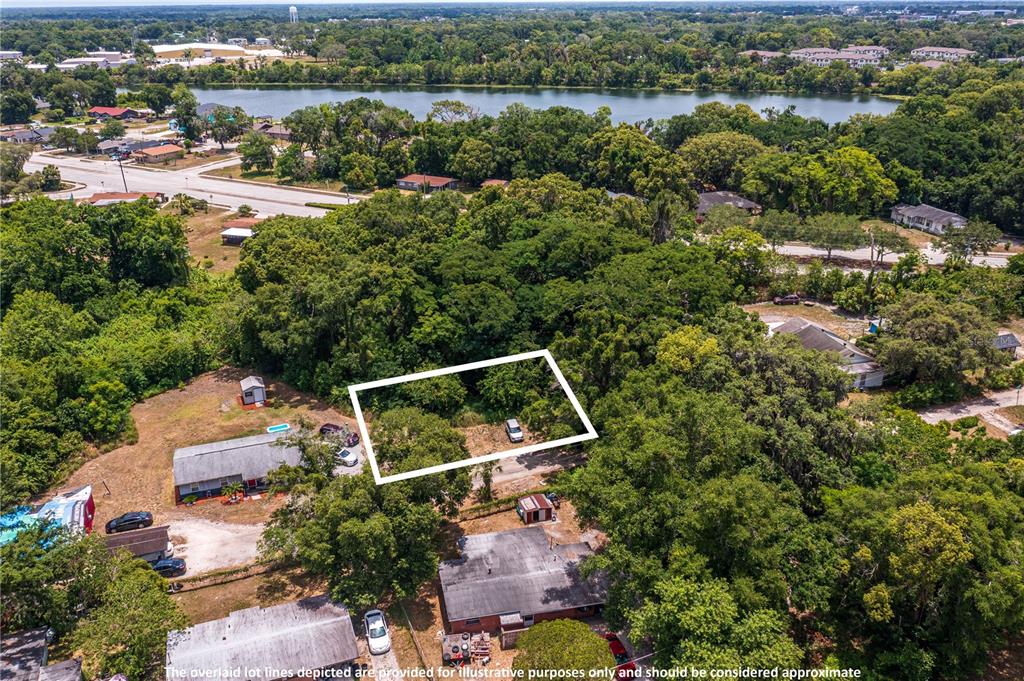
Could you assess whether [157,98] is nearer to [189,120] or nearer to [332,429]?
[189,120]

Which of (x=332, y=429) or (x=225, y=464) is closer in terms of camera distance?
(x=225, y=464)

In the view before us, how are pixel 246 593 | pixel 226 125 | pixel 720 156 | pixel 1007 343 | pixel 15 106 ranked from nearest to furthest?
pixel 246 593, pixel 1007 343, pixel 720 156, pixel 226 125, pixel 15 106

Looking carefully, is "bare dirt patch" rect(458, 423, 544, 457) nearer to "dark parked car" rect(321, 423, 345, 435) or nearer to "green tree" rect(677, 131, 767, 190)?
"dark parked car" rect(321, 423, 345, 435)

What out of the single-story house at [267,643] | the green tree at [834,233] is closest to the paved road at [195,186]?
the green tree at [834,233]

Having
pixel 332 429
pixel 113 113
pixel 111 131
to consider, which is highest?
pixel 113 113

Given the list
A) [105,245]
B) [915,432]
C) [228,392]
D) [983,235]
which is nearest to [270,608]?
[228,392]

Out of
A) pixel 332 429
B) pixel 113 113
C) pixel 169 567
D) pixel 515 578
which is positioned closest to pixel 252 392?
pixel 332 429

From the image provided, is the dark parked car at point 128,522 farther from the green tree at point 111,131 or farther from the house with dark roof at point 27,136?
the house with dark roof at point 27,136
